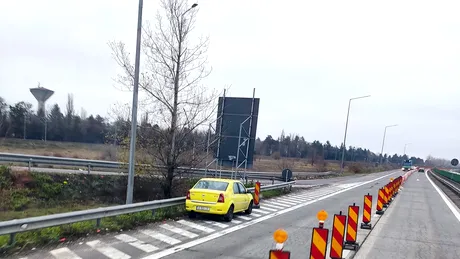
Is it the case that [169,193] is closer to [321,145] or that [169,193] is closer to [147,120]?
[147,120]

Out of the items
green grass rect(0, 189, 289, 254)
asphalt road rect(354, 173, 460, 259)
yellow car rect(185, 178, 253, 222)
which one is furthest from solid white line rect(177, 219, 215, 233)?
asphalt road rect(354, 173, 460, 259)

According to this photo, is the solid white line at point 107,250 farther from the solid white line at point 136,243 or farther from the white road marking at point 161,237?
the white road marking at point 161,237

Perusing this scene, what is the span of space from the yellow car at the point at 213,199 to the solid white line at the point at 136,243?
3.40 m

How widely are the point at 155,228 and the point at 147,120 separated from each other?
21.6 ft

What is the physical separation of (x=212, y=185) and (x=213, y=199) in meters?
0.87

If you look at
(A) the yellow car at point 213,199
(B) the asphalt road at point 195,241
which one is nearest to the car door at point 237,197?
(A) the yellow car at point 213,199

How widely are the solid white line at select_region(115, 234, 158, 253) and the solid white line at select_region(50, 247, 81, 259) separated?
1.44 m

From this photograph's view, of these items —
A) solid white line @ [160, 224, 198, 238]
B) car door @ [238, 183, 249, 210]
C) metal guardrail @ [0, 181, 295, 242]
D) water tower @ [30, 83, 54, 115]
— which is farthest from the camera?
water tower @ [30, 83, 54, 115]

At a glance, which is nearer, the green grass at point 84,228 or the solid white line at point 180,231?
the green grass at point 84,228

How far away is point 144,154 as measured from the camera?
17.9 metres

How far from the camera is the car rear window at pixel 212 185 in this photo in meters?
14.0

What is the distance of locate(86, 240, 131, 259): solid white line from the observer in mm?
8173

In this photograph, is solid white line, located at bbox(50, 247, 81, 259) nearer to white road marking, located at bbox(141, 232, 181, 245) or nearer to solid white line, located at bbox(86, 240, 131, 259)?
solid white line, located at bbox(86, 240, 131, 259)

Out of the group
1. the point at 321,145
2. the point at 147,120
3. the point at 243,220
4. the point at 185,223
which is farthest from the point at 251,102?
the point at 321,145
